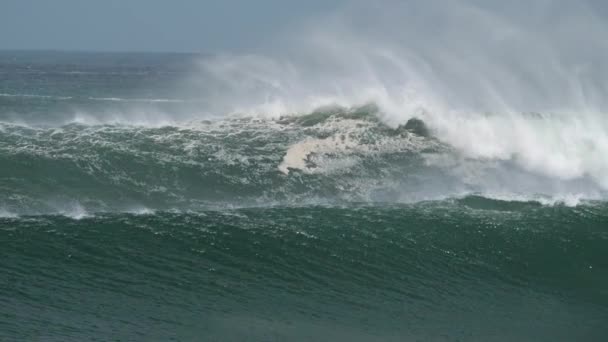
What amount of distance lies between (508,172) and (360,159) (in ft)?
23.4

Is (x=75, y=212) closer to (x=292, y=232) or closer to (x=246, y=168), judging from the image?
(x=246, y=168)

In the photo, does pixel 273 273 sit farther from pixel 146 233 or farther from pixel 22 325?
pixel 22 325

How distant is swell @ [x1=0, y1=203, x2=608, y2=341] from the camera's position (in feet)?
58.0

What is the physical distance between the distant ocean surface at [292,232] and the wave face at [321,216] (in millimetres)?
81

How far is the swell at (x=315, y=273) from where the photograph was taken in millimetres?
17688

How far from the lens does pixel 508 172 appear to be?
106 ft

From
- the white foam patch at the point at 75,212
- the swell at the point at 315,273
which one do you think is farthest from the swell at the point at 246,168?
the swell at the point at 315,273

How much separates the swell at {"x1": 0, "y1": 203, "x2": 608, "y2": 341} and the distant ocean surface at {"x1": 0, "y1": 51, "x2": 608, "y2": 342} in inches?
2.9

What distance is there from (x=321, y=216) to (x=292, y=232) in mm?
2385

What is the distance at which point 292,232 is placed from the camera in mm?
23984

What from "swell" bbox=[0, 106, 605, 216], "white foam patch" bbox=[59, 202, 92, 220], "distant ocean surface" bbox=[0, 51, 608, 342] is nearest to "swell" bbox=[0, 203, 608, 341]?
"distant ocean surface" bbox=[0, 51, 608, 342]

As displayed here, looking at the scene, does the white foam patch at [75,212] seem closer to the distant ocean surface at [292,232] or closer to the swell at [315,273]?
→ the distant ocean surface at [292,232]

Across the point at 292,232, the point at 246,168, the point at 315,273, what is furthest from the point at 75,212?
the point at 315,273

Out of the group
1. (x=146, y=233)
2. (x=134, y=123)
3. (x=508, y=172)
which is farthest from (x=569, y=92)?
(x=146, y=233)
